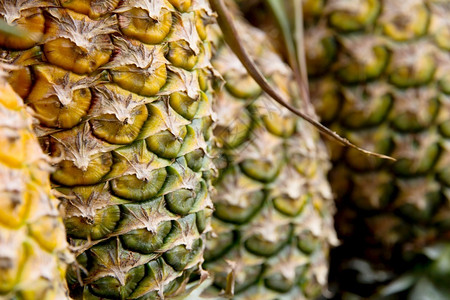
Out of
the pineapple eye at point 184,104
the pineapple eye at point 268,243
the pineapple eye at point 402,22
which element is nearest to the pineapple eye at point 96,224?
the pineapple eye at point 184,104

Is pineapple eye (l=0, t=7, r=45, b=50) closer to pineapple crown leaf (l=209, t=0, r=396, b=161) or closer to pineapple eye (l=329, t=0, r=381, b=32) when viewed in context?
pineapple crown leaf (l=209, t=0, r=396, b=161)

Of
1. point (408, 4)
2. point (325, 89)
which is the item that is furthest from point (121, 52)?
point (408, 4)

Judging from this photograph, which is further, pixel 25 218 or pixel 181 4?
pixel 181 4

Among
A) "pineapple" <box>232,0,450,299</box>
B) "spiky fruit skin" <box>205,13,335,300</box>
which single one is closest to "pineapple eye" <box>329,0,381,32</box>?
"pineapple" <box>232,0,450,299</box>

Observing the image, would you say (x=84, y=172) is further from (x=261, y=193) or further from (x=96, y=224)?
(x=261, y=193)

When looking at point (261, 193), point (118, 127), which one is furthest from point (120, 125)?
point (261, 193)

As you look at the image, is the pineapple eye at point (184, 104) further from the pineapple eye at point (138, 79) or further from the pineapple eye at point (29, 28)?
the pineapple eye at point (29, 28)
